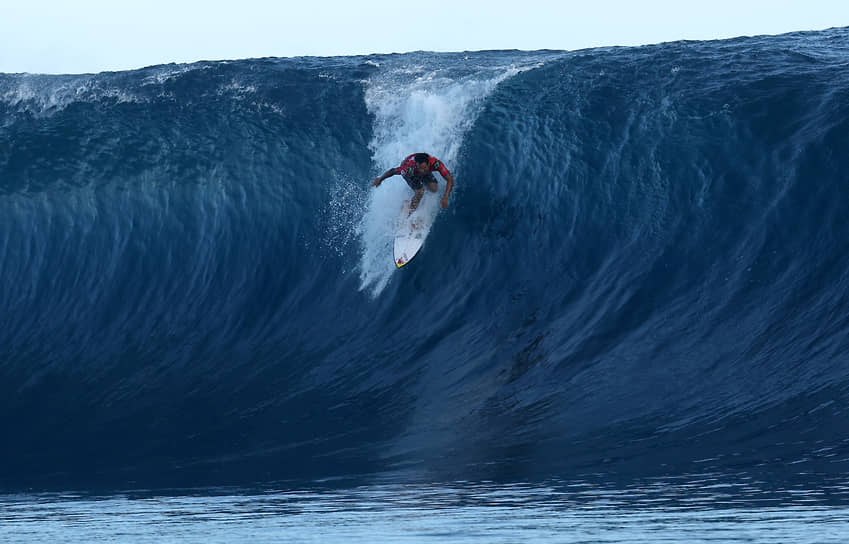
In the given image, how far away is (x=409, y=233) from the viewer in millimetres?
15523

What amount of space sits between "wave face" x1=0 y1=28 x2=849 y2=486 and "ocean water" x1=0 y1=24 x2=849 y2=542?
5 cm

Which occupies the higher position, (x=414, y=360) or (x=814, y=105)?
(x=814, y=105)

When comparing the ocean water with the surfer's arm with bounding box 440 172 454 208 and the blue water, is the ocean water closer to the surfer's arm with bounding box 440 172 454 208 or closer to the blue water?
the blue water

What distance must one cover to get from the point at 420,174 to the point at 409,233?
90 cm

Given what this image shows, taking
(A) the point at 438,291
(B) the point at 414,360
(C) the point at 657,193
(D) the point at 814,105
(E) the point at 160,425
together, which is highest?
(D) the point at 814,105

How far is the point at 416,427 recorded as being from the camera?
11.8 meters

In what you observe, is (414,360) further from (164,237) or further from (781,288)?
(164,237)

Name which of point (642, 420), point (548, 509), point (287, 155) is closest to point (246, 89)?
point (287, 155)

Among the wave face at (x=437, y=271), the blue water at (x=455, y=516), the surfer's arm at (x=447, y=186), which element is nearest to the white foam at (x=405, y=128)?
the wave face at (x=437, y=271)

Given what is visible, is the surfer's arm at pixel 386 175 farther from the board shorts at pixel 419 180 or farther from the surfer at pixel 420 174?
the board shorts at pixel 419 180

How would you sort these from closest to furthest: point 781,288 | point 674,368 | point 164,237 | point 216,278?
1. point 674,368
2. point 781,288
3. point 216,278
4. point 164,237

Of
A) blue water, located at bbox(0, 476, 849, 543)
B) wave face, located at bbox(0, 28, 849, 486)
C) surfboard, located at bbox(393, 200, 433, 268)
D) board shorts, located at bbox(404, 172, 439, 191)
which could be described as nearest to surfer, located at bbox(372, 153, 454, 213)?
board shorts, located at bbox(404, 172, 439, 191)

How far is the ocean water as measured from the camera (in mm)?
9617

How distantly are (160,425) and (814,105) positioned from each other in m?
10.2
